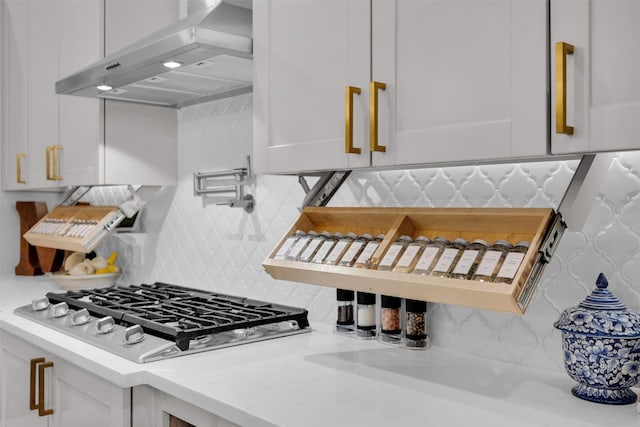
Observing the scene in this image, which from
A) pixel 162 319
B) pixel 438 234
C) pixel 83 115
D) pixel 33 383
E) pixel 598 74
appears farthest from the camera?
pixel 83 115

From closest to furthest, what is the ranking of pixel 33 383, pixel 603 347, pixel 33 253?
1. pixel 603 347
2. pixel 33 383
3. pixel 33 253

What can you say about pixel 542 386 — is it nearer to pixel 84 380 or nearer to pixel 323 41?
pixel 323 41

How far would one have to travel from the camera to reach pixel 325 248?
1550 mm

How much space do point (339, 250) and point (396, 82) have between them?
456 mm

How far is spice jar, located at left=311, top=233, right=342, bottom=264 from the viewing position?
1522 mm

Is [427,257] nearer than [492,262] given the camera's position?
No

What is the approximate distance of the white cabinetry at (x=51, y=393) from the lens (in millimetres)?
1576

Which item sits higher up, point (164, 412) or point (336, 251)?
point (336, 251)

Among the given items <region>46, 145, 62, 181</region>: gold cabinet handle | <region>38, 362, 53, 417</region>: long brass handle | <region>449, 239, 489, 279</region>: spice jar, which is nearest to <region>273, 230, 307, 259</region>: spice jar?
<region>449, 239, 489, 279</region>: spice jar

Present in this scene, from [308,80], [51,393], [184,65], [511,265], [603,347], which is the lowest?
[51,393]

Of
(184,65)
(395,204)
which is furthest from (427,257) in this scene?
(184,65)

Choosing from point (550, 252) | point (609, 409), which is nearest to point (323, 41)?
point (550, 252)

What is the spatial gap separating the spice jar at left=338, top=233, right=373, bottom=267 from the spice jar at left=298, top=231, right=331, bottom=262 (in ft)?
0.34

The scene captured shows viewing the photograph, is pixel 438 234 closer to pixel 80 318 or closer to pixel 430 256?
pixel 430 256
